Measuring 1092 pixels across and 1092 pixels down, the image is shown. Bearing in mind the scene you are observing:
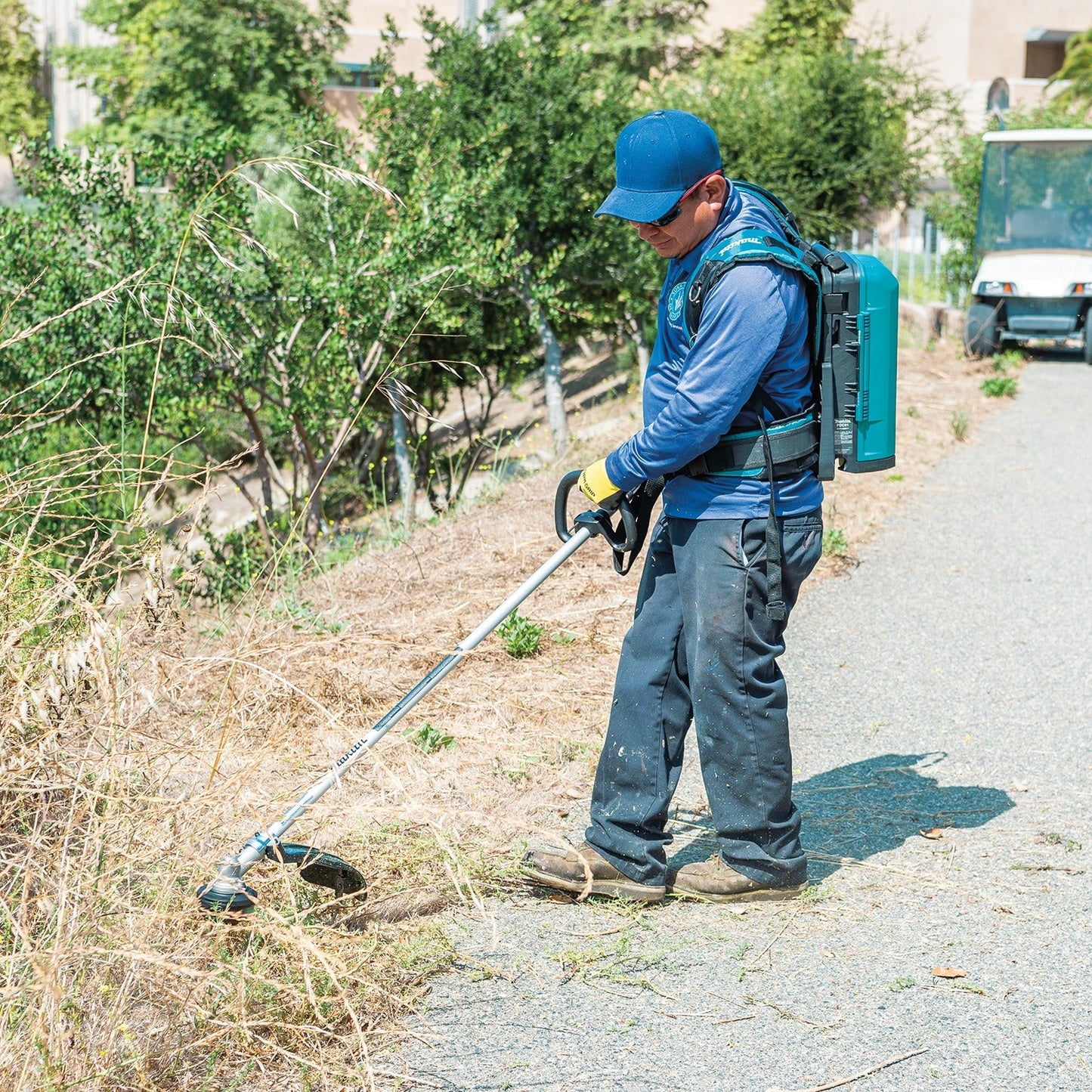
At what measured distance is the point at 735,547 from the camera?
3494 mm

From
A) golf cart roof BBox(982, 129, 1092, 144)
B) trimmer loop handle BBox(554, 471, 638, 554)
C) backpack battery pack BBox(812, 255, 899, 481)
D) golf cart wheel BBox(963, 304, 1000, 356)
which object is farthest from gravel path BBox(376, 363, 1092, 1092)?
golf cart roof BBox(982, 129, 1092, 144)

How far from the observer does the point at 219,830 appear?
10.6ft

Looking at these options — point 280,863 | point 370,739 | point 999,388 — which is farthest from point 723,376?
point 999,388

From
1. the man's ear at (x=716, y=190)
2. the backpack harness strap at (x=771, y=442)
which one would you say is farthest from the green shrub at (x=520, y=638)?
the man's ear at (x=716, y=190)

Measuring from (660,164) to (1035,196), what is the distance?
14.3 m

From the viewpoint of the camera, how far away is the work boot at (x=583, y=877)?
3.67 meters

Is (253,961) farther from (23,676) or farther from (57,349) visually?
(57,349)

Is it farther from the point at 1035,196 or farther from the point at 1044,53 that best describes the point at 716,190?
the point at 1044,53

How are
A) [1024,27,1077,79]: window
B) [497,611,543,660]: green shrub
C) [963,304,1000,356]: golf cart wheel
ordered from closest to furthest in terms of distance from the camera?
1. [497,611,543,660]: green shrub
2. [963,304,1000,356]: golf cart wheel
3. [1024,27,1077,79]: window

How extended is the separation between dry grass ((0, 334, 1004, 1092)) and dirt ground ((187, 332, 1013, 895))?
0.01m

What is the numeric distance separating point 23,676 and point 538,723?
89.4 inches

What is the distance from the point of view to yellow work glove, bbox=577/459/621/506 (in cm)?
357

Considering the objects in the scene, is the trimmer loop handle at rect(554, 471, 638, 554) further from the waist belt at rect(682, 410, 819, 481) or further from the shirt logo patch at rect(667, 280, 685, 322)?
the shirt logo patch at rect(667, 280, 685, 322)

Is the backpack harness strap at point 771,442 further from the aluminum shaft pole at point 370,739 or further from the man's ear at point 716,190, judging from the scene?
the aluminum shaft pole at point 370,739
